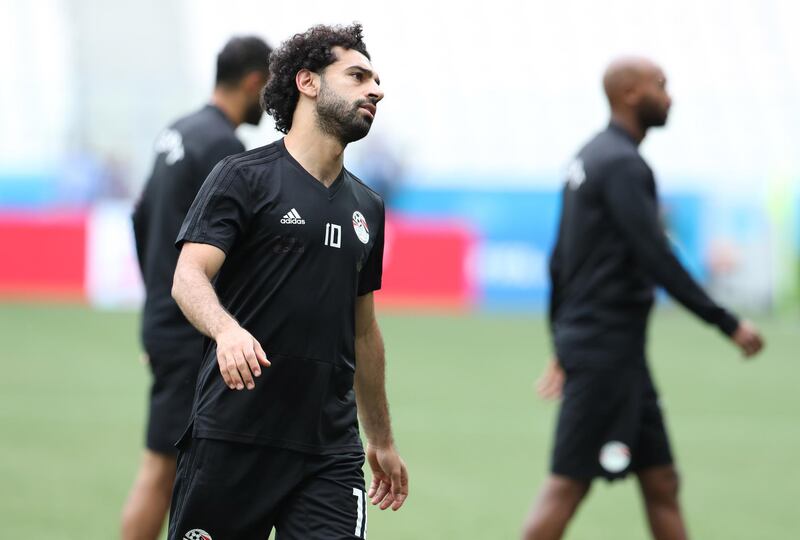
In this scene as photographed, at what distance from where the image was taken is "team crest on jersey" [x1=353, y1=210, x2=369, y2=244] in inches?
163

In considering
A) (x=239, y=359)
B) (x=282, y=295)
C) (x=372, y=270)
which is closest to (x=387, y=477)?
(x=372, y=270)

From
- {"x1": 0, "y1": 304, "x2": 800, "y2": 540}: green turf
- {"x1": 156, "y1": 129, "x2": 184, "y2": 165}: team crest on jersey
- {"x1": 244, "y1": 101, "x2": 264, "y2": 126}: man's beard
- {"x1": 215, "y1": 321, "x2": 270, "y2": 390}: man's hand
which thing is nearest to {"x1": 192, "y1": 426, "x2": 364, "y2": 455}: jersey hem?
{"x1": 215, "y1": 321, "x2": 270, "y2": 390}: man's hand

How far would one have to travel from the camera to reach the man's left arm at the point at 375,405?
436cm

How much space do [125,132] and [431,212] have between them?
787 cm

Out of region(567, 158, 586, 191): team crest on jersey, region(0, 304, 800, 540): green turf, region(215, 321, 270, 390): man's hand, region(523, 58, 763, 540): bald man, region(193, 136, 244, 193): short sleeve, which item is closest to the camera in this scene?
region(215, 321, 270, 390): man's hand

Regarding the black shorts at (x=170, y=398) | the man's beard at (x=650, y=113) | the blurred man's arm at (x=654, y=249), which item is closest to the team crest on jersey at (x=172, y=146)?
the black shorts at (x=170, y=398)

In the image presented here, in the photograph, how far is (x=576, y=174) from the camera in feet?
19.6

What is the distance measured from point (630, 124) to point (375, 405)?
2295 millimetres

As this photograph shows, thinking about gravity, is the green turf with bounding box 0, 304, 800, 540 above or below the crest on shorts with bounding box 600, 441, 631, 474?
below

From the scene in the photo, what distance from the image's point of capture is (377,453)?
4.38 m

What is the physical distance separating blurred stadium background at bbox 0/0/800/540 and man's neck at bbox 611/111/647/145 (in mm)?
686

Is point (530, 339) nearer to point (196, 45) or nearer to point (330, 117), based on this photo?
point (330, 117)

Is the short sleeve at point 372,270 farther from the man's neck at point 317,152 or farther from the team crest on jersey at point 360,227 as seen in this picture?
the man's neck at point 317,152

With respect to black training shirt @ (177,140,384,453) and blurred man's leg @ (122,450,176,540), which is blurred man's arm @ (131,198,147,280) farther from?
black training shirt @ (177,140,384,453)
